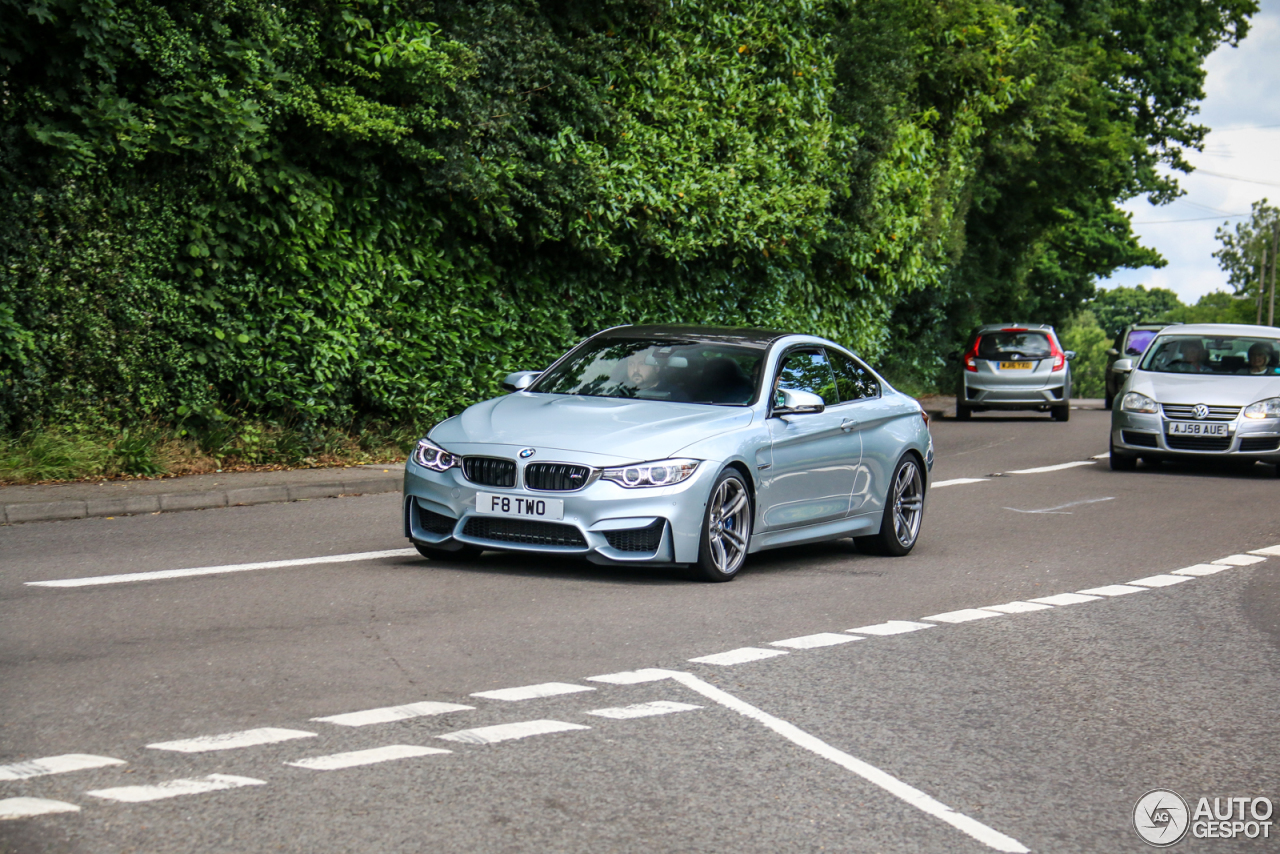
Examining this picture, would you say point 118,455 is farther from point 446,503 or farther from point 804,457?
point 804,457

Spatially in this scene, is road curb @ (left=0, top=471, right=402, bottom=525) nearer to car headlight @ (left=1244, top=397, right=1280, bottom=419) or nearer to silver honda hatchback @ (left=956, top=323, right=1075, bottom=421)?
car headlight @ (left=1244, top=397, right=1280, bottom=419)

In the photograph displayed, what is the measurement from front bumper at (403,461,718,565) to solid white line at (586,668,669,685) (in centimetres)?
207

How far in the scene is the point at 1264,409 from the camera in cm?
1747

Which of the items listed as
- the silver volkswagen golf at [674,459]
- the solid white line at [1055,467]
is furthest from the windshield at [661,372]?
the solid white line at [1055,467]

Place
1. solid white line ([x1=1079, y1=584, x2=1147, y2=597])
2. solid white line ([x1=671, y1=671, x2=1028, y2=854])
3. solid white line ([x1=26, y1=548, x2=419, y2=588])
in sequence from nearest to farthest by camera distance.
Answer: solid white line ([x1=671, y1=671, x2=1028, y2=854]) < solid white line ([x1=26, y1=548, x2=419, y2=588]) < solid white line ([x1=1079, y1=584, x2=1147, y2=597])

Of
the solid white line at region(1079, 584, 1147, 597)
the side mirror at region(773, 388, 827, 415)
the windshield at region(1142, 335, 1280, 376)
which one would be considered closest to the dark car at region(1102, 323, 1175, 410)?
the windshield at region(1142, 335, 1280, 376)

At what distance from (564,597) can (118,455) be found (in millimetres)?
6734

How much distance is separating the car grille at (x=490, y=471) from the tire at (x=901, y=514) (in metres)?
3.06

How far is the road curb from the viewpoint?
11.6 metres

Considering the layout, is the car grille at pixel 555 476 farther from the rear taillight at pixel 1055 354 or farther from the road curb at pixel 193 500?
the rear taillight at pixel 1055 354

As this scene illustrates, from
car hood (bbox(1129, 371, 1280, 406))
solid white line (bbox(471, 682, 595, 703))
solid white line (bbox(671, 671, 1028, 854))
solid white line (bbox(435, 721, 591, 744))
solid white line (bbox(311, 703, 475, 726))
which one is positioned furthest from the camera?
car hood (bbox(1129, 371, 1280, 406))

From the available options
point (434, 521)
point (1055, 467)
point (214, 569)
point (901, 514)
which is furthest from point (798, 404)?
point (1055, 467)

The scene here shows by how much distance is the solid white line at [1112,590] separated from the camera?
9312 mm

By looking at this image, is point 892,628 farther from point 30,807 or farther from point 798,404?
point 30,807
